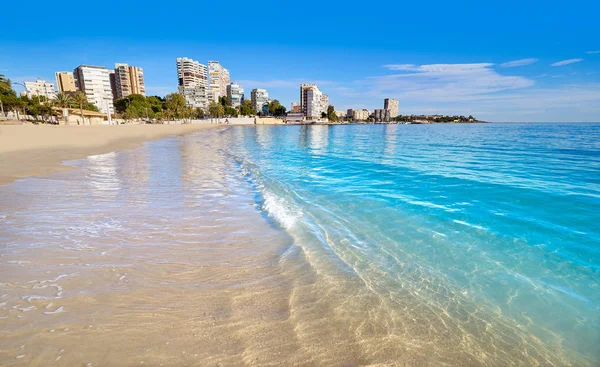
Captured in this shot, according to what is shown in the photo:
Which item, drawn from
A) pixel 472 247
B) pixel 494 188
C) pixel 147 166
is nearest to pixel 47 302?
pixel 472 247

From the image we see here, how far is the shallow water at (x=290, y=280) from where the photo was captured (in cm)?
289

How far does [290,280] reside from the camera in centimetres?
428

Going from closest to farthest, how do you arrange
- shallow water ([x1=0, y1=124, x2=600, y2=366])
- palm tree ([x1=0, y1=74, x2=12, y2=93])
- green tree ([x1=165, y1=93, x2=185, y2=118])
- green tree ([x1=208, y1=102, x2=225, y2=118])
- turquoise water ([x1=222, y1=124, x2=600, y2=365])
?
shallow water ([x1=0, y1=124, x2=600, y2=366]), turquoise water ([x1=222, y1=124, x2=600, y2=365]), palm tree ([x1=0, y1=74, x2=12, y2=93]), green tree ([x1=165, y1=93, x2=185, y2=118]), green tree ([x1=208, y1=102, x2=225, y2=118])

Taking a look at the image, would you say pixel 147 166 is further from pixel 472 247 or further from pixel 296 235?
pixel 472 247

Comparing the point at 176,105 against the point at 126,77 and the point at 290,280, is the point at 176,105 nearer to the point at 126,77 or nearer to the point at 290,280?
the point at 126,77

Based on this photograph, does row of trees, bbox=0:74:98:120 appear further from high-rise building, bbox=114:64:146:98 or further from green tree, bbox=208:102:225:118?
high-rise building, bbox=114:64:146:98

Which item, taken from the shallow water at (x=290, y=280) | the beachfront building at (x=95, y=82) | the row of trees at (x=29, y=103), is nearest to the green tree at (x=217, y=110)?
the row of trees at (x=29, y=103)

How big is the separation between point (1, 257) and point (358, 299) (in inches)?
225

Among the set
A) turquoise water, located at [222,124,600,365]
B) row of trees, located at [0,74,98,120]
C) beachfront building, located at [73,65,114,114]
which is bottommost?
turquoise water, located at [222,124,600,365]

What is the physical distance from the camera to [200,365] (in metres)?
2.54

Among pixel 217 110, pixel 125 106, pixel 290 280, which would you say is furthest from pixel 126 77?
pixel 290 280

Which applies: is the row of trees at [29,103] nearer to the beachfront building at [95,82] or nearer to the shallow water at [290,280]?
the shallow water at [290,280]

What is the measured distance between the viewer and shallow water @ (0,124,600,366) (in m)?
2.89

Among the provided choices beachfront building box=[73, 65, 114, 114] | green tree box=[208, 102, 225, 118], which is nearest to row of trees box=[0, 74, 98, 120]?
green tree box=[208, 102, 225, 118]
